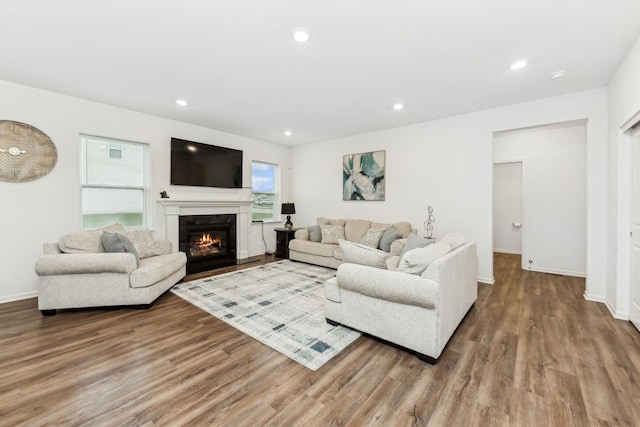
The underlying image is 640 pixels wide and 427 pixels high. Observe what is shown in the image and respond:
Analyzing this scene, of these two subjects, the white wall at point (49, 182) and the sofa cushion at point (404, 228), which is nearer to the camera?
the white wall at point (49, 182)

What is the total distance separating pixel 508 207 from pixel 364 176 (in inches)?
139

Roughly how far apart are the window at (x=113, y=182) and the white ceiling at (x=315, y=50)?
0.72 metres

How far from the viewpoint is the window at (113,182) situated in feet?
13.1

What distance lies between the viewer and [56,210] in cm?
368

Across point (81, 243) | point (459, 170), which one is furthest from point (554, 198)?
point (81, 243)

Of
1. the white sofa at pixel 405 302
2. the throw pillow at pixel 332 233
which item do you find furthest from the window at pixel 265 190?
the white sofa at pixel 405 302

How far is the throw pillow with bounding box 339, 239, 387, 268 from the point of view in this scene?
8.19ft

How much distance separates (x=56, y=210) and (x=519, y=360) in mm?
5505

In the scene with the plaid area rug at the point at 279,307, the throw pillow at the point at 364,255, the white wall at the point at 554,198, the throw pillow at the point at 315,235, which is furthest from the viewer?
the throw pillow at the point at 315,235

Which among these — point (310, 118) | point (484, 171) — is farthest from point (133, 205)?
point (484, 171)

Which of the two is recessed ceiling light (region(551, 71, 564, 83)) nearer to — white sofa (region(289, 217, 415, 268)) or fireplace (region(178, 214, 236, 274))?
white sofa (region(289, 217, 415, 268))

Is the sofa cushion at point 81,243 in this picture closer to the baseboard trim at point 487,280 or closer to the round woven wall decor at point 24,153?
the round woven wall decor at point 24,153

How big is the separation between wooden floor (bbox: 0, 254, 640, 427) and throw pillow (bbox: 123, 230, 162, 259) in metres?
1.05

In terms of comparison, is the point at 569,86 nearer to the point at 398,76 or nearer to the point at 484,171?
the point at 484,171
